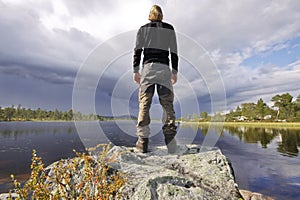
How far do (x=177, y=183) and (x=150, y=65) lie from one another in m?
2.43

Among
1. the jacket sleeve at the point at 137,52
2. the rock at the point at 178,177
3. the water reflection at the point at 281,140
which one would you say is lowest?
the water reflection at the point at 281,140

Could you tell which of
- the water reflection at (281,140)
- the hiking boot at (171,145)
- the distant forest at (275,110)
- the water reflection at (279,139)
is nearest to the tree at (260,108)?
the distant forest at (275,110)

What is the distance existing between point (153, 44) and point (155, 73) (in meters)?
0.68

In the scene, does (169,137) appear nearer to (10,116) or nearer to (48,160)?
(48,160)

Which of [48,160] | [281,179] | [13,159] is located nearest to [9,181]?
[48,160]

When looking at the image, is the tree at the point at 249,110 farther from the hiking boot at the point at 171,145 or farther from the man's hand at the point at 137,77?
the man's hand at the point at 137,77

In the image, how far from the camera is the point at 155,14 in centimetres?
450

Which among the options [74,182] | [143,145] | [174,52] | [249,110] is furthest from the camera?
[249,110]

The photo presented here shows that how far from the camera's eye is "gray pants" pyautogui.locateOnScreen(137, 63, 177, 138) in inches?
166

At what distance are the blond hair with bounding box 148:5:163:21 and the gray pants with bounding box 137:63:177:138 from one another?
1089mm

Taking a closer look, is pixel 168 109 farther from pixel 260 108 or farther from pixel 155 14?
pixel 260 108

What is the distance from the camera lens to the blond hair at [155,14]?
14.8ft

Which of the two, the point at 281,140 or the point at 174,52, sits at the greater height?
the point at 174,52

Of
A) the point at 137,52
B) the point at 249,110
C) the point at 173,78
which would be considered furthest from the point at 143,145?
the point at 249,110
